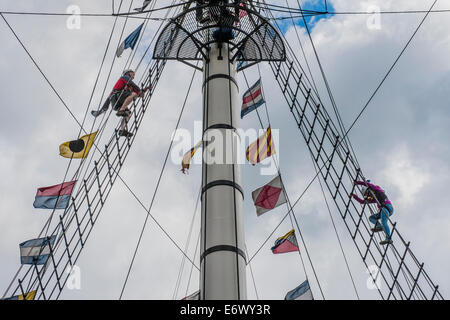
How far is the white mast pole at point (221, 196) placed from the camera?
4.15 m

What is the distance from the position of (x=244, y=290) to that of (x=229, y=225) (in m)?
0.67

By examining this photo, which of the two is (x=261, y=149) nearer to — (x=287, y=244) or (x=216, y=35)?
(x=287, y=244)

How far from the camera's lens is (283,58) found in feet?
23.2

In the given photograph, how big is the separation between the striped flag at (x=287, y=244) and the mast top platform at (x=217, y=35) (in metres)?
2.81

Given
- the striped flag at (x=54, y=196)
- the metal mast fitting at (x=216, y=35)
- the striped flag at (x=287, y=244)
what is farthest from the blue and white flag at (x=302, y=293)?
the striped flag at (x=54, y=196)

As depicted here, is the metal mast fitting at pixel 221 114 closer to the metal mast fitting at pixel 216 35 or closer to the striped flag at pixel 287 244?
the metal mast fitting at pixel 216 35

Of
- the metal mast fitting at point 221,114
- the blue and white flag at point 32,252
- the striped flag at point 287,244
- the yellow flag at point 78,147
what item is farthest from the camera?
the striped flag at point 287,244

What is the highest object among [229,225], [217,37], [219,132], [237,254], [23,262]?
[217,37]

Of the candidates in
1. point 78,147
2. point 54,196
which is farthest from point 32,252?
point 78,147

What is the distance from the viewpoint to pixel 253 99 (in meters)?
8.09

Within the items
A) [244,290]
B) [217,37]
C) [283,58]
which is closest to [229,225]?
[244,290]

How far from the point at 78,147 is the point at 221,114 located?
276 centimetres

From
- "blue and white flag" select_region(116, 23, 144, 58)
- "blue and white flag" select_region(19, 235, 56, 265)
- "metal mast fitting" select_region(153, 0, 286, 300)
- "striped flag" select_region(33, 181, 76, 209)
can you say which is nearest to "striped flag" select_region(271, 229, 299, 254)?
"metal mast fitting" select_region(153, 0, 286, 300)
